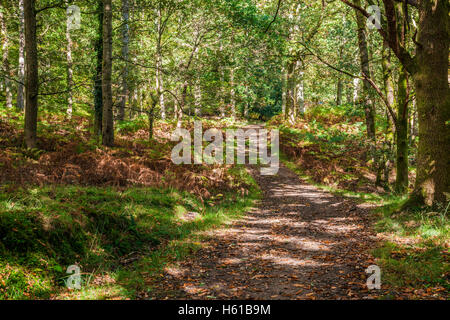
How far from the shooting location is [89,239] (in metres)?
4.78

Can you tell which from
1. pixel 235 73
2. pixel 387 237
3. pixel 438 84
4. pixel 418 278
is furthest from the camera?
pixel 235 73

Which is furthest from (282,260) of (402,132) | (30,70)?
(30,70)

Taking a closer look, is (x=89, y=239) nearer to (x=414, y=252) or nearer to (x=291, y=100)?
(x=414, y=252)

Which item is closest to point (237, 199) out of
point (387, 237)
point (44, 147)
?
point (387, 237)

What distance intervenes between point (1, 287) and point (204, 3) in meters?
17.6

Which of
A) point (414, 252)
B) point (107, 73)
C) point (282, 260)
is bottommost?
point (282, 260)

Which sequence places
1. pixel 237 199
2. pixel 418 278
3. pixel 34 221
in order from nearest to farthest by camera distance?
pixel 418 278, pixel 34 221, pixel 237 199

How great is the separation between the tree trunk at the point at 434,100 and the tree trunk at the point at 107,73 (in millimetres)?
9438

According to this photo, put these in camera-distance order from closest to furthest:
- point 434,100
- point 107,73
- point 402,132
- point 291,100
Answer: point 434,100, point 402,132, point 107,73, point 291,100

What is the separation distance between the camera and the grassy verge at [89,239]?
362cm

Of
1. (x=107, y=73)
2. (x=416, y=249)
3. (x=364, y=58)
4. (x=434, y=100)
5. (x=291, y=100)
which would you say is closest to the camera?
(x=416, y=249)

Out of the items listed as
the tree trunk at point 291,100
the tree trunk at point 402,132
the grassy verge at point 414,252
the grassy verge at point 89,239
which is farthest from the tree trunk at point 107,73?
the tree trunk at point 291,100
